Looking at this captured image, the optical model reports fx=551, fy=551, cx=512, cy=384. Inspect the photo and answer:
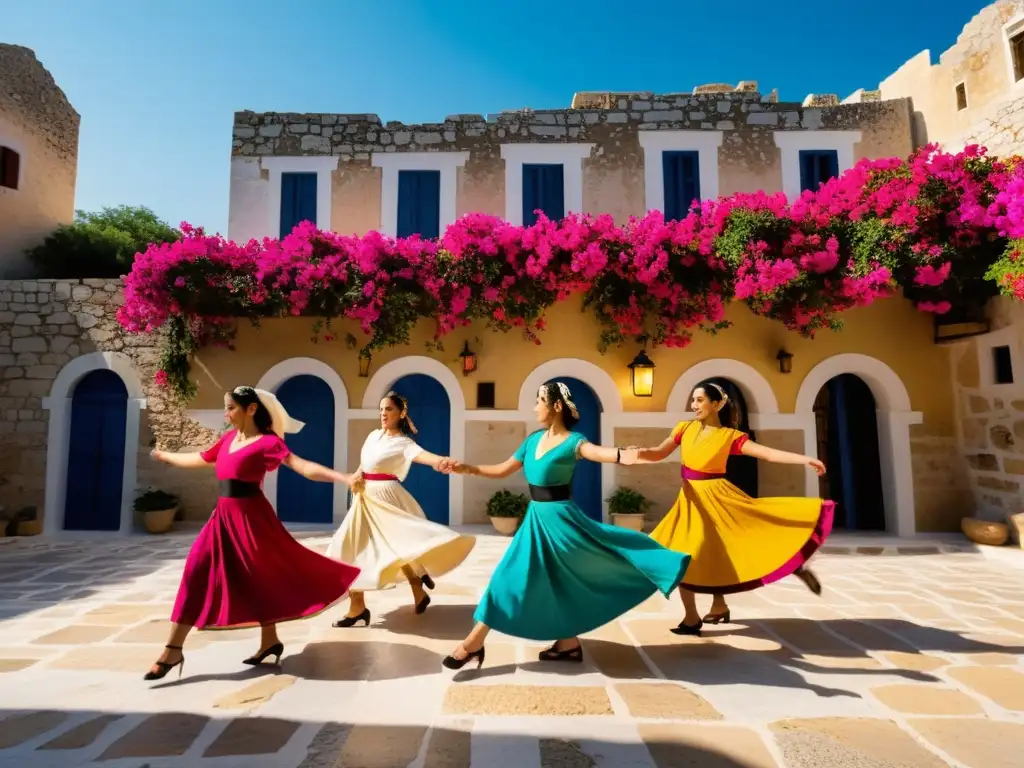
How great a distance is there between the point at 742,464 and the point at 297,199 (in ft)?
28.2

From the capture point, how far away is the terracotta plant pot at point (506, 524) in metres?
7.81

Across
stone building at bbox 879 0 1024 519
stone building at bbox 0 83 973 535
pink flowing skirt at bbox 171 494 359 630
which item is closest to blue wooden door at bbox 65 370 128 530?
stone building at bbox 0 83 973 535

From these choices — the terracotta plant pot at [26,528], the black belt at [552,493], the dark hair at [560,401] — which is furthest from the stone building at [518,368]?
the black belt at [552,493]

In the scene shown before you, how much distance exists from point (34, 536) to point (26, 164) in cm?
740

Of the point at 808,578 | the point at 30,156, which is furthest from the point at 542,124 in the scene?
the point at 30,156

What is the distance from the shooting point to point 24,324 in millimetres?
8555

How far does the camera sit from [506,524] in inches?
308

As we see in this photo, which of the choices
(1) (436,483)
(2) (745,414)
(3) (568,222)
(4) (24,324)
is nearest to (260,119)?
(4) (24,324)

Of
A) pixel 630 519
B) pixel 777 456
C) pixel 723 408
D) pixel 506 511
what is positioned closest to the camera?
pixel 777 456

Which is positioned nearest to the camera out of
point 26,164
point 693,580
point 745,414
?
point 693,580

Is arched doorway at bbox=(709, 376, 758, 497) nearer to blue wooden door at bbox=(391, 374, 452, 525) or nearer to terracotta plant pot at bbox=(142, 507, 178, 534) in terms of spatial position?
blue wooden door at bbox=(391, 374, 452, 525)

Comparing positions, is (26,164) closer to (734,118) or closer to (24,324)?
(24,324)

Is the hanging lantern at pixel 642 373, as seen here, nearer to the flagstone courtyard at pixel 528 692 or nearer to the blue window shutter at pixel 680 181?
the blue window shutter at pixel 680 181

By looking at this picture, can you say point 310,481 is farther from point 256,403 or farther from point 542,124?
point 542,124
